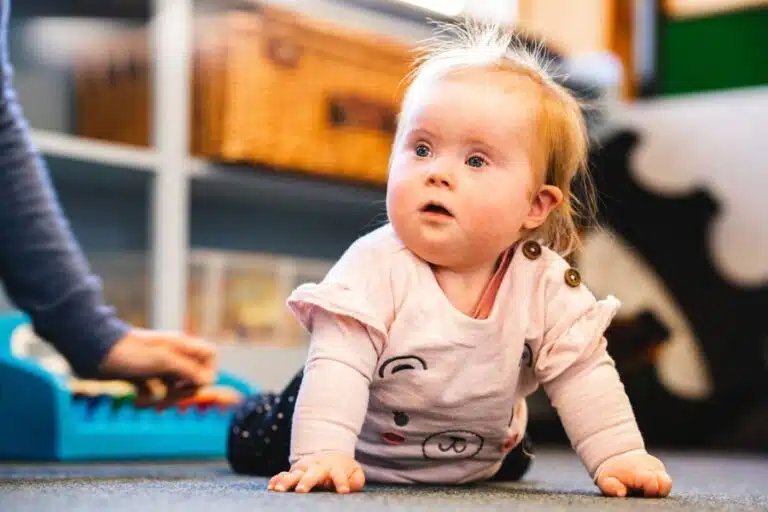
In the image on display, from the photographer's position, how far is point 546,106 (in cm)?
92

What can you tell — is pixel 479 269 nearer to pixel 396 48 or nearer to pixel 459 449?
pixel 459 449

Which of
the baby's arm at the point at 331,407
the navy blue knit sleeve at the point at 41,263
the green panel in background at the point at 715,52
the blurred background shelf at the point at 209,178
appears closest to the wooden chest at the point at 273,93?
the blurred background shelf at the point at 209,178

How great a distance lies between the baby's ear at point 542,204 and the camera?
3.08 ft

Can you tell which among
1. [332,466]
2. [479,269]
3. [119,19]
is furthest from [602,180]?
[332,466]

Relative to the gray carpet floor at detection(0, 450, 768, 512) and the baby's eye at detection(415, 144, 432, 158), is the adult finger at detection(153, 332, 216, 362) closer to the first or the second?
the gray carpet floor at detection(0, 450, 768, 512)

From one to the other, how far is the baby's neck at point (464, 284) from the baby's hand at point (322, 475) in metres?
0.18

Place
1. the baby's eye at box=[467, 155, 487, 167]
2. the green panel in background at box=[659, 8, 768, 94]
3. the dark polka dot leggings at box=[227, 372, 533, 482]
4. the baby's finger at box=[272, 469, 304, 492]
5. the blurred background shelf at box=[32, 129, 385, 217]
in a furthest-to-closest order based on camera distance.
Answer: the green panel in background at box=[659, 8, 768, 94], the blurred background shelf at box=[32, 129, 385, 217], the dark polka dot leggings at box=[227, 372, 533, 482], the baby's eye at box=[467, 155, 487, 167], the baby's finger at box=[272, 469, 304, 492]

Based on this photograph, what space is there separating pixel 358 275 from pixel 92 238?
3.44 ft

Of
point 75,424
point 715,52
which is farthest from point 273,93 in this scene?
point 715,52

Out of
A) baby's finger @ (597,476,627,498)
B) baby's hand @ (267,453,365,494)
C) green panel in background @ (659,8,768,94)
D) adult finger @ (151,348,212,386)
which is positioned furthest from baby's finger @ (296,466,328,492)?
green panel in background @ (659,8,768,94)

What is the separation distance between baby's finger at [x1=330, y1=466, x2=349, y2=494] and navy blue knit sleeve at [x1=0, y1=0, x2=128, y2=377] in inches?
15.6

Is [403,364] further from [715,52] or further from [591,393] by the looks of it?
[715,52]

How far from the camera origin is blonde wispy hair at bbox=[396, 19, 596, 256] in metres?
0.92

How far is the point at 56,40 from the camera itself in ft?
5.74
